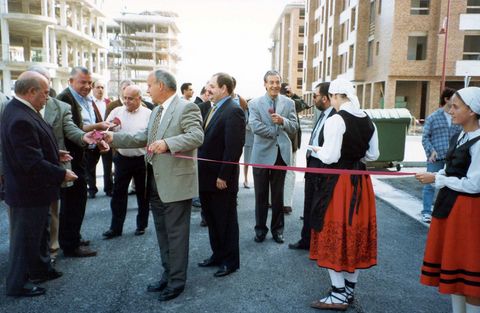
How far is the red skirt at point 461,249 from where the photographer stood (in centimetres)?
293

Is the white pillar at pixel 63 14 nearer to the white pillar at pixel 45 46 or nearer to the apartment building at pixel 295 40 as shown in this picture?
the white pillar at pixel 45 46

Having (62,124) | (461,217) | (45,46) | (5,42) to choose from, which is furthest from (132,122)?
(45,46)

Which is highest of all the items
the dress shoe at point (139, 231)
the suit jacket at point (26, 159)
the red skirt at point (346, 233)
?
the suit jacket at point (26, 159)

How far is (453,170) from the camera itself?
3.07 meters

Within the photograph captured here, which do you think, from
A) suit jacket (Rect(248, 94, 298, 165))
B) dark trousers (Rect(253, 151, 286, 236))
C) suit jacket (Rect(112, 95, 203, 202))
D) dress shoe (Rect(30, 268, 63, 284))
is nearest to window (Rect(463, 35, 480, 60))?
suit jacket (Rect(248, 94, 298, 165))

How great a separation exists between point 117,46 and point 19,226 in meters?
85.9

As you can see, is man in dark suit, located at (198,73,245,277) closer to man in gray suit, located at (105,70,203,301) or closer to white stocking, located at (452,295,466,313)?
man in gray suit, located at (105,70,203,301)

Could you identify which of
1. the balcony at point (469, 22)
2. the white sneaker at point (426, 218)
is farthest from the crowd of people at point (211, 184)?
the balcony at point (469, 22)

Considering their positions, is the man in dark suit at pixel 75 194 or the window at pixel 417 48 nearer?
the man in dark suit at pixel 75 194

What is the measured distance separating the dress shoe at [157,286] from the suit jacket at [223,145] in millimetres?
1039

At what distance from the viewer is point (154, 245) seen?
5.34 metres

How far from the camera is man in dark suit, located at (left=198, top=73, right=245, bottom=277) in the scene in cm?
434

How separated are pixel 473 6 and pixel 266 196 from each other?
3155 cm

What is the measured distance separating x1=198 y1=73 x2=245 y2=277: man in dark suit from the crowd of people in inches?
0.4
